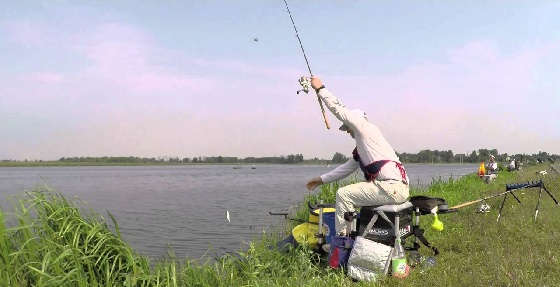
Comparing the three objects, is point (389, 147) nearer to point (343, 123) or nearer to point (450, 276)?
point (343, 123)

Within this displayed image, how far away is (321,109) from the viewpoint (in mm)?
6660

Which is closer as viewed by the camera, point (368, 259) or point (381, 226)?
point (368, 259)

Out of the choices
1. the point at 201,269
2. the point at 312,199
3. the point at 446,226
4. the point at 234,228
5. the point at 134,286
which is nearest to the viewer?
the point at 134,286

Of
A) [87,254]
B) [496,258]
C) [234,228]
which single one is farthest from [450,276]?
[234,228]

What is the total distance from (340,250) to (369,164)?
1223 millimetres

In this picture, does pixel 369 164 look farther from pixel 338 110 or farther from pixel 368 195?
pixel 338 110

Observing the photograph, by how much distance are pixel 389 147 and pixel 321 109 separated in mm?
1102

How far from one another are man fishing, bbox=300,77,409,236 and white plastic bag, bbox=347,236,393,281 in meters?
0.49

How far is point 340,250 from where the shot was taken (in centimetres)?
637

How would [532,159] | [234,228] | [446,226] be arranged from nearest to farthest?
[446,226]
[234,228]
[532,159]

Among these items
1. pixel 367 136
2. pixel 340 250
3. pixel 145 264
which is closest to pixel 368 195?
pixel 367 136

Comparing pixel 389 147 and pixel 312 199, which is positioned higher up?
pixel 389 147

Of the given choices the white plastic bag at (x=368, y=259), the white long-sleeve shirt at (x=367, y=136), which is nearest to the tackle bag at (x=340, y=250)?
the white plastic bag at (x=368, y=259)

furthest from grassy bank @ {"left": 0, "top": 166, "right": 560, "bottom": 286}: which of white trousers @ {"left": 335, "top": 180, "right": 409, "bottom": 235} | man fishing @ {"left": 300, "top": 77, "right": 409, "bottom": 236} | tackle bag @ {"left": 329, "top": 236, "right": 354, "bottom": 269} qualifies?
man fishing @ {"left": 300, "top": 77, "right": 409, "bottom": 236}
